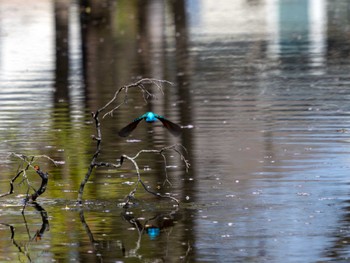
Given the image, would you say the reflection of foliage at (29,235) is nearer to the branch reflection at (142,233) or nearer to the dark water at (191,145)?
the dark water at (191,145)

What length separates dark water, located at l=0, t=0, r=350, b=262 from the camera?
1152cm

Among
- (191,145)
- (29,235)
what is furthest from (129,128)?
(191,145)

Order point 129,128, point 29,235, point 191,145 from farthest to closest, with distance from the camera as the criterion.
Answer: point 191,145 → point 129,128 → point 29,235

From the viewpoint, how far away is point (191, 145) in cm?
1772

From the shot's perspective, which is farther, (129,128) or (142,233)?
(129,128)

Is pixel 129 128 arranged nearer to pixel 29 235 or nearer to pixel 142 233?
pixel 142 233

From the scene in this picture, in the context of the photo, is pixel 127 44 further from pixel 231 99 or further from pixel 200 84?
pixel 231 99

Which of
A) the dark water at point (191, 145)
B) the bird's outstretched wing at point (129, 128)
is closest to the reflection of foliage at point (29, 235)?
the dark water at point (191, 145)

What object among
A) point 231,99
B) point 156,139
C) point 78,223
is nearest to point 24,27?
point 231,99

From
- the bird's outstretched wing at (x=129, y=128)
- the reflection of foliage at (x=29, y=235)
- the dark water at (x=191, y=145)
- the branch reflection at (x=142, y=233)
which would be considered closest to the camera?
the branch reflection at (x=142, y=233)

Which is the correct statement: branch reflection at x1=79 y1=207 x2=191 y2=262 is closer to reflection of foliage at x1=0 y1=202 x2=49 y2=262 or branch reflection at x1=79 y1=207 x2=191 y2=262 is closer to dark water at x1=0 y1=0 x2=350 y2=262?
dark water at x1=0 y1=0 x2=350 y2=262

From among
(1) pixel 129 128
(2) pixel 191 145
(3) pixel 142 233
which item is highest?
(1) pixel 129 128

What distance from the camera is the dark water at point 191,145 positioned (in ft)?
37.8

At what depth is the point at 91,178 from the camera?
15.2 meters
